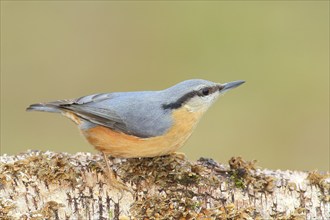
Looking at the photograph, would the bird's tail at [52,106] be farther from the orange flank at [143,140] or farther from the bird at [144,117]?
the orange flank at [143,140]

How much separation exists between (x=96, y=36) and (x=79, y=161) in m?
6.75

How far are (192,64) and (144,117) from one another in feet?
18.6

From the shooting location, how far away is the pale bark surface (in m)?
4.16

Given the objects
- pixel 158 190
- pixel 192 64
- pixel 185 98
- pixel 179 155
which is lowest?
pixel 158 190

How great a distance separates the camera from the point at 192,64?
403 inches

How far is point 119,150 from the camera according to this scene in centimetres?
458

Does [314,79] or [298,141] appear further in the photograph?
[314,79]

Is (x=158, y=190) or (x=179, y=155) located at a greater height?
(x=179, y=155)

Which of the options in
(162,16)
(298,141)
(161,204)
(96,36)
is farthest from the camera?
(162,16)

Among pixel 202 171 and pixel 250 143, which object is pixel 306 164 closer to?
pixel 250 143

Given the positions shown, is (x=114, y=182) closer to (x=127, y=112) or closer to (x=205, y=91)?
(x=127, y=112)

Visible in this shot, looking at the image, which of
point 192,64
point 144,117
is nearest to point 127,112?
point 144,117

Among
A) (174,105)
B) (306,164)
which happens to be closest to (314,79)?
(306,164)

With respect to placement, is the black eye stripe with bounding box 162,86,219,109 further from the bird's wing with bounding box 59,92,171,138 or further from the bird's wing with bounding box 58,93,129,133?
the bird's wing with bounding box 58,93,129,133
